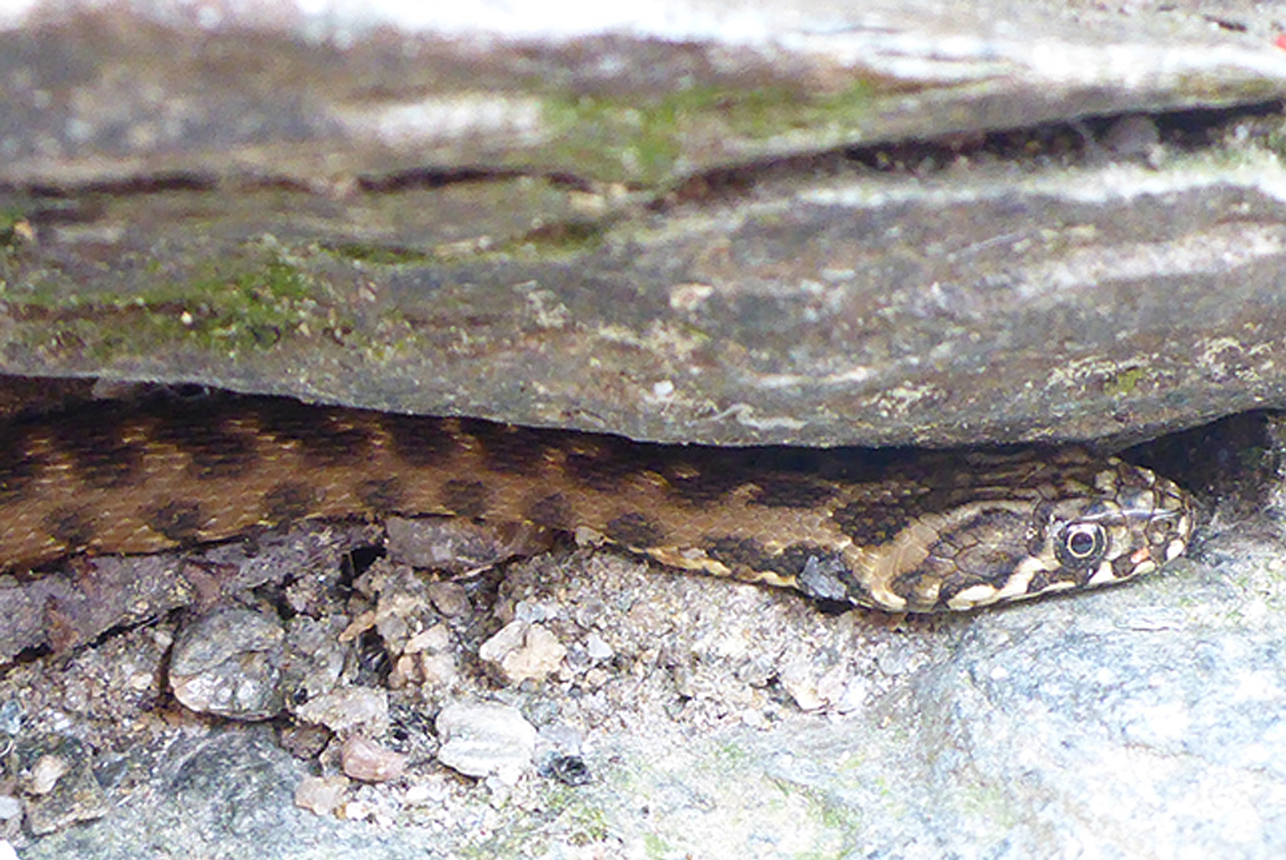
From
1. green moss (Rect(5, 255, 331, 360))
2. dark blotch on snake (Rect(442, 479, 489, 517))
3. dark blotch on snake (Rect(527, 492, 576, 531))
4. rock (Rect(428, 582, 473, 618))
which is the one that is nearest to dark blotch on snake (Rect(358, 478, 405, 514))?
dark blotch on snake (Rect(442, 479, 489, 517))

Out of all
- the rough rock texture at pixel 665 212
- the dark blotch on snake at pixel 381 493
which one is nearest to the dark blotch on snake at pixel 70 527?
the dark blotch on snake at pixel 381 493

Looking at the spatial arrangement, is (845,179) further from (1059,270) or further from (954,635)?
(954,635)

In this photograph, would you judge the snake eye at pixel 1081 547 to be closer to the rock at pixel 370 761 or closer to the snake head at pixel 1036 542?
the snake head at pixel 1036 542

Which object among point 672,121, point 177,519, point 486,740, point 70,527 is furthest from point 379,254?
point 70,527

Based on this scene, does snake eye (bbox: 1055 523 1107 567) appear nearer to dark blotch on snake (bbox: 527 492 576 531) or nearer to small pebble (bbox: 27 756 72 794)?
dark blotch on snake (bbox: 527 492 576 531)

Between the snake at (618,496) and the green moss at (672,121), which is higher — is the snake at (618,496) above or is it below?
below

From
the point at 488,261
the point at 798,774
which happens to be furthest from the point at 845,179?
the point at 798,774
